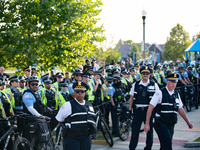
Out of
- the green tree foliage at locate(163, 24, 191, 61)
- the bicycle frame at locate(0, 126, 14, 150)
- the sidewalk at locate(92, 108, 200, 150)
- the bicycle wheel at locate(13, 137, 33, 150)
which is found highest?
the green tree foliage at locate(163, 24, 191, 61)

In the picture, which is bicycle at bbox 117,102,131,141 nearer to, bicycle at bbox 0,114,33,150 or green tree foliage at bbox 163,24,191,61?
bicycle at bbox 0,114,33,150

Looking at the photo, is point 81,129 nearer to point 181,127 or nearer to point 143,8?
point 181,127

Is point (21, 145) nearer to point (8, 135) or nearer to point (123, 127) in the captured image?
point (8, 135)

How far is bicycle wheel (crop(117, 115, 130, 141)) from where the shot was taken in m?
8.67

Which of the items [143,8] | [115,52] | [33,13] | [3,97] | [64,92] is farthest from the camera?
[115,52]

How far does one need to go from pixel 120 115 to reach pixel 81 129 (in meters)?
4.25

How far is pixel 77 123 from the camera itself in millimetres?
4789

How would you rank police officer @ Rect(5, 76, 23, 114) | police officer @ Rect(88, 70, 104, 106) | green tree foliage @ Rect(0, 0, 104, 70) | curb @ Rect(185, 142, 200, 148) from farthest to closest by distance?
green tree foliage @ Rect(0, 0, 104, 70) < police officer @ Rect(88, 70, 104, 106) < police officer @ Rect(5, 76, 23, 114) < curb @ Rect(185, 142, 200, 148)

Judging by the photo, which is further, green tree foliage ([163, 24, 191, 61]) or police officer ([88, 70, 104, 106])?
green tree foliage ([163, 24, 191, 61])

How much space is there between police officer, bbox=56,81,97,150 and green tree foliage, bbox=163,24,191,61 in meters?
55.9

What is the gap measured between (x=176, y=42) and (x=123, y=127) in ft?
176

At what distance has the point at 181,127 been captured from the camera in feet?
34.2

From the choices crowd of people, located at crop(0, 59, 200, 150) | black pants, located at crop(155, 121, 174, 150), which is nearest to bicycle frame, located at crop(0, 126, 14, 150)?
crowd of people, located at crop(0, 59, 200, 150)

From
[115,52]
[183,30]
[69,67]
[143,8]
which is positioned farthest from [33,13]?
[183,30]
